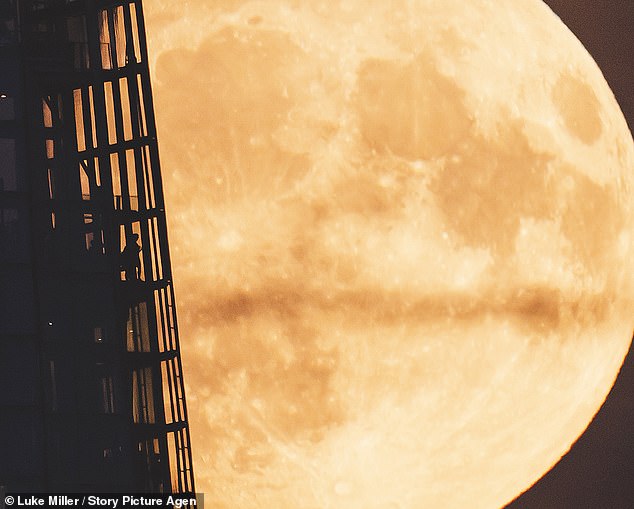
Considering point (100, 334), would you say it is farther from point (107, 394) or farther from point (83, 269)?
point (83, 269)

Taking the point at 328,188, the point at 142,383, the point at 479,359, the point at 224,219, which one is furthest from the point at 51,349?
the point at 479,359

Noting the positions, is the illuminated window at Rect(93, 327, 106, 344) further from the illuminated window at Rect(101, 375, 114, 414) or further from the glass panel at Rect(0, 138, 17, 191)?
the glass panel at Rect(0, 138, 17, 191)

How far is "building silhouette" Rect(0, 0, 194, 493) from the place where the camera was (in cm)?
2120

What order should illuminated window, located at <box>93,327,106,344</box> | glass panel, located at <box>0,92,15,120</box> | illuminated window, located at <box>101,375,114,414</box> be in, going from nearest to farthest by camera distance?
illuminated window, located at <box>101,375,114,414</box> → illuminated window, located at <box>93,327,106,344</box> → glass panel, located at <box>0,92,15,120</box>

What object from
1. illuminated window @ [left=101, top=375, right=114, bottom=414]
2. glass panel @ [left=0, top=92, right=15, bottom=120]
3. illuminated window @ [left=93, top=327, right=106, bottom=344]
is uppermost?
glass panel @ [left=0, top=92, right=15, bottom=120]

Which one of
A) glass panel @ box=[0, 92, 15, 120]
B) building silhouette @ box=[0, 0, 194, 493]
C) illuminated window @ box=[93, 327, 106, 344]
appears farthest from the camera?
glass panel @ box=[0, 92, 15, 120]

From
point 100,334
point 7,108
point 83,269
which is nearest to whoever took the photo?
point 83,269

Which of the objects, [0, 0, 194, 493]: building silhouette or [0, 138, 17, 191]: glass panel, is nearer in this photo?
[0, 0, 194, 493]: building silhouette

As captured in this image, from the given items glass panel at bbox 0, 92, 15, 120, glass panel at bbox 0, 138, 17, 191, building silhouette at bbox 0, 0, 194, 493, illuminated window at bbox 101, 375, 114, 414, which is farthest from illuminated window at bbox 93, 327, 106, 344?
glass panel at bbox 0, 92, 15, 120

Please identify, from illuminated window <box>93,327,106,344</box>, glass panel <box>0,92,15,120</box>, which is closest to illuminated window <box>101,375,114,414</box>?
illuminated window <box>93,327,106,344</box>

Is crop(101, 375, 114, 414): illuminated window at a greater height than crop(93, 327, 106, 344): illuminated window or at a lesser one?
lesser

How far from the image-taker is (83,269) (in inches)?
861

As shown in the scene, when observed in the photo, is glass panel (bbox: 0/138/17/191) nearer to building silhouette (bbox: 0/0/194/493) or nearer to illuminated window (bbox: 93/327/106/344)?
building silhouette (bbox: 0/0/194/493)

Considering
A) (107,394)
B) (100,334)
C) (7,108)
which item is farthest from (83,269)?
(7,108)
